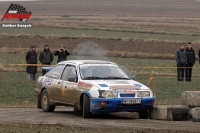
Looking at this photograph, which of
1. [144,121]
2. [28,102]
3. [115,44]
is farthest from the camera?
[115,44]

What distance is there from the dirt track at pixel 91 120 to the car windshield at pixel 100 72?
40.1 inches

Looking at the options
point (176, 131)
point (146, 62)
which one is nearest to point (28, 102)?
point (176, 131)

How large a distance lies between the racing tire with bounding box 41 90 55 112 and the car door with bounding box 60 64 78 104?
32.2 inches

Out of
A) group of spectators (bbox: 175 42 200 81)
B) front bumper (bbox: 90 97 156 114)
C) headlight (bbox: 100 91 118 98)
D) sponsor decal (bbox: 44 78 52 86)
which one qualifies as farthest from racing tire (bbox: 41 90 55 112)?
group of spectators (bbox: 175 42 200 81)

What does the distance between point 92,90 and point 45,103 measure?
2656 mm

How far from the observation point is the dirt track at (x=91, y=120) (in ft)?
44.5

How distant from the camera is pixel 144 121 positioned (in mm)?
14758

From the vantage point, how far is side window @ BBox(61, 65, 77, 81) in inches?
659

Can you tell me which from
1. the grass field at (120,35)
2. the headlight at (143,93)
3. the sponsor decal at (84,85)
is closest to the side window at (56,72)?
the sponsor decal at (84,85)

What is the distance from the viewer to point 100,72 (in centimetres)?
1645

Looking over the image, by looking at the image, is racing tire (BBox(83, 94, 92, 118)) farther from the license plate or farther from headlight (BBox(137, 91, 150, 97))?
headlight (BBox(137, 91, 150, 97))

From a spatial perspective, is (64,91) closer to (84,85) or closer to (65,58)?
(84,85)

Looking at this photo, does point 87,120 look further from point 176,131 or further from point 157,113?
point 176,131

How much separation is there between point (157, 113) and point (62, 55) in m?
11.8
